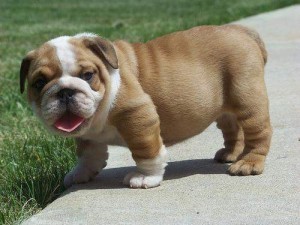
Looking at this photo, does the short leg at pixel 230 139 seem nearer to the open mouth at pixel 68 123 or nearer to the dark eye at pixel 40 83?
the open mouth at pixel 68 123

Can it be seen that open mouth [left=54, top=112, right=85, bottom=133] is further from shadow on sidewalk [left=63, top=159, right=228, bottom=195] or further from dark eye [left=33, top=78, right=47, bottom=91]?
shadow on sidewalk [left=63, top=159, right=228, bottom=195]

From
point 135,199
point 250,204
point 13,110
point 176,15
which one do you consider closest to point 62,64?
point 135,199

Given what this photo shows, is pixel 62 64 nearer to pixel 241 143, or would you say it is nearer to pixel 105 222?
pixel 105 222

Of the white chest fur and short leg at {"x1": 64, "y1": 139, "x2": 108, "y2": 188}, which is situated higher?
the white chest fur

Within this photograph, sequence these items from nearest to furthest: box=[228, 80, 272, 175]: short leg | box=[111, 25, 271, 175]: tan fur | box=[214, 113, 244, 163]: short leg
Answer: box=[111, 25, 271, 175]: tan fur → box=[228, 80, 272, 175]: short leg → box=[214, 113, 244, 163]: short leg

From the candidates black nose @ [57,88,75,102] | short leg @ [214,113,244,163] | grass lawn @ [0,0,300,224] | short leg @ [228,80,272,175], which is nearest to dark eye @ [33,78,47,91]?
black nose @ [57,88,75,102]

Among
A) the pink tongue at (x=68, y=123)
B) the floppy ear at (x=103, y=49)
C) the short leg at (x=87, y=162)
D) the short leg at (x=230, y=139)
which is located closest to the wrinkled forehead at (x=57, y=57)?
the floppy ear at (x=103, y=49)
